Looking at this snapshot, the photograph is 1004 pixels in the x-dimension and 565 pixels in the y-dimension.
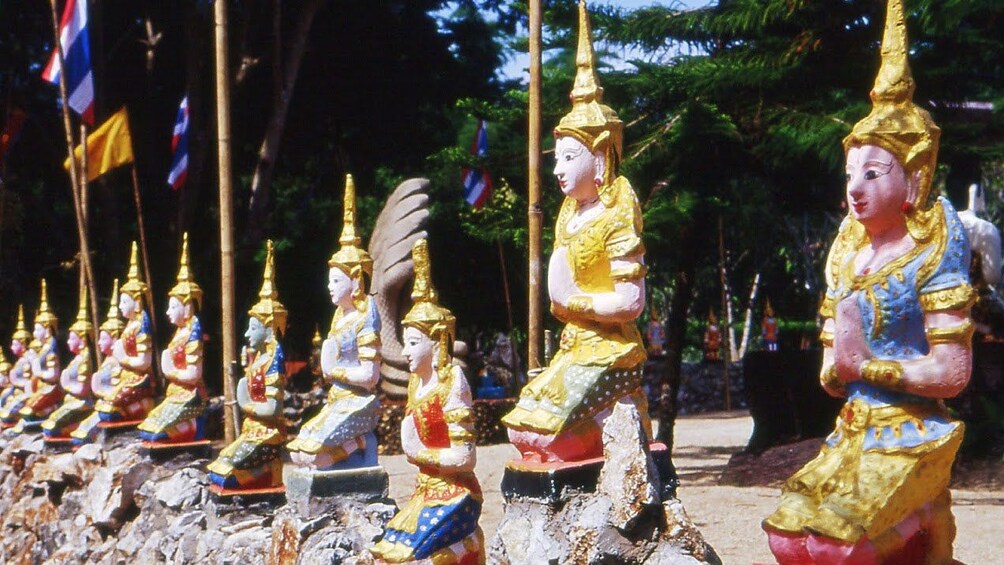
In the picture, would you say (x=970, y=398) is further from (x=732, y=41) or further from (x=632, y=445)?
(x=632, y=445)

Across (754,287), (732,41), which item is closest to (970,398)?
(732,41)

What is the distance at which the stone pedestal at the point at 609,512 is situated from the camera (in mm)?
4160

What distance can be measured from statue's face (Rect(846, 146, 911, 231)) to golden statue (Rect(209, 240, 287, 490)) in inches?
169

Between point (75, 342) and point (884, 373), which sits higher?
point (884, 373)

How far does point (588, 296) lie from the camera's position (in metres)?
4.66

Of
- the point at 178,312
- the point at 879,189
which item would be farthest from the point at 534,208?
the point at 178,312

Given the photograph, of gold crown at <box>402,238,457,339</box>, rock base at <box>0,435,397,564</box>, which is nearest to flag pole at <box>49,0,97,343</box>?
rock base at <box>0,435,397,564</box>

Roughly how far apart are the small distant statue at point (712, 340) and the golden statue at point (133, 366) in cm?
1602

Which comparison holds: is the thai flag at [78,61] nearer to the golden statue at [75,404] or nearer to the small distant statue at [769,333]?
the golden statue at [75,404]

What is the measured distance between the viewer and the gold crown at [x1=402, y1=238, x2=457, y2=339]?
208 inches

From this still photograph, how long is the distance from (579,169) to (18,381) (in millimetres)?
10772

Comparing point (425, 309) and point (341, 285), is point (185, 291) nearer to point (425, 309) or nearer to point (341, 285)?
point (341, 285)

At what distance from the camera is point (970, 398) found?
9.94 m

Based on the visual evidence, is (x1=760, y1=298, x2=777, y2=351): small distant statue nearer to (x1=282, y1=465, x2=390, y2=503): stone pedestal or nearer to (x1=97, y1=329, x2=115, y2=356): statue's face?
(x1=97, y1=329, x2=115, y2=356): statue's face
